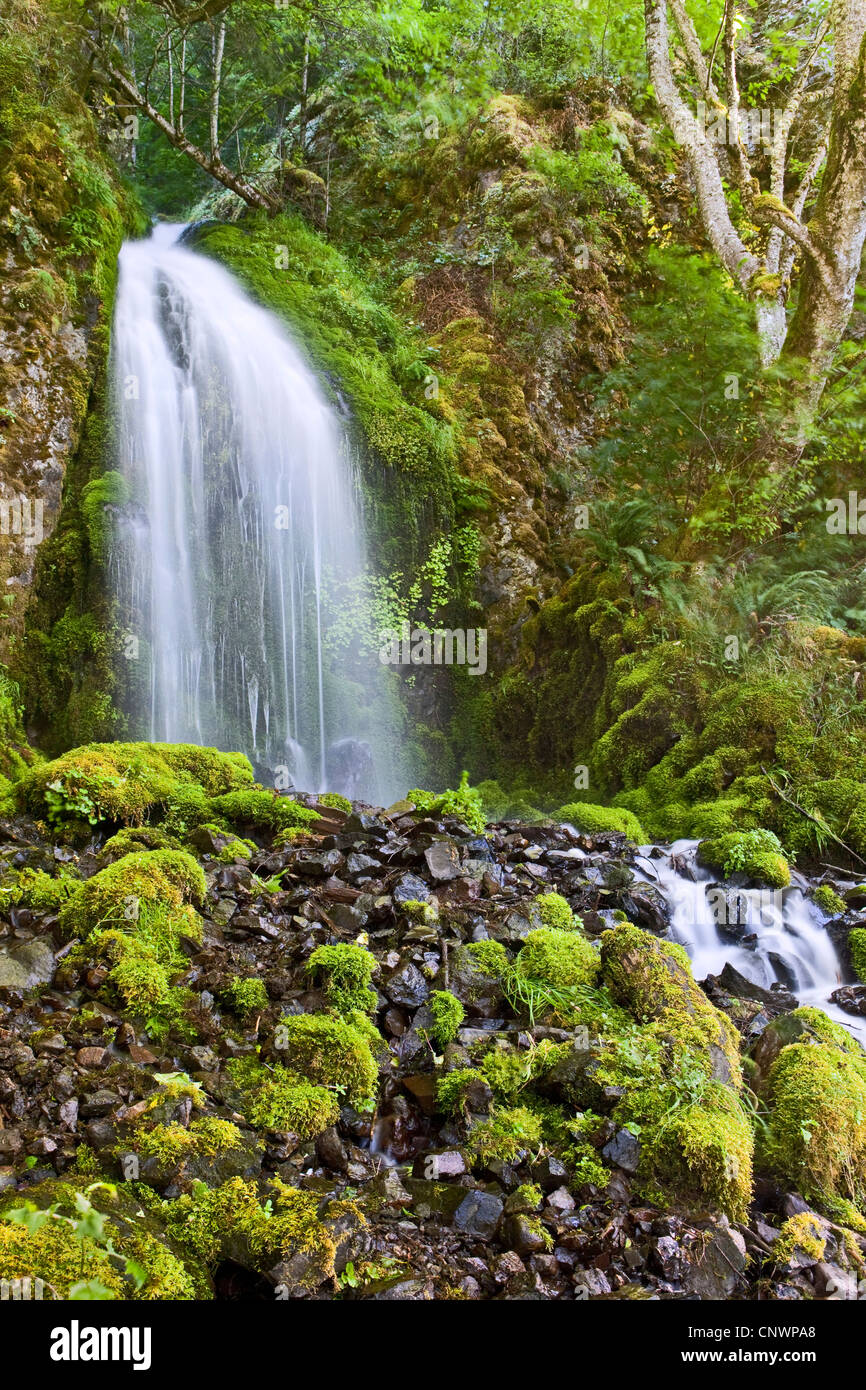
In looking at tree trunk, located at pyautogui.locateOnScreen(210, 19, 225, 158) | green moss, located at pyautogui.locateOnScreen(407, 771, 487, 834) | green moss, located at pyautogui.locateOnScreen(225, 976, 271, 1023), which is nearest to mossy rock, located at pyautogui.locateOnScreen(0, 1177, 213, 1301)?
green moss, located at pyautogui.locateOnScreen(225, 976, 271, 1023)

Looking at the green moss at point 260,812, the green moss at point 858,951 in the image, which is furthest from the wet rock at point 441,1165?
the green moss at point 858,951

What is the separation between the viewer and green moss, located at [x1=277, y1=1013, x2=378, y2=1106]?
3.40 metres

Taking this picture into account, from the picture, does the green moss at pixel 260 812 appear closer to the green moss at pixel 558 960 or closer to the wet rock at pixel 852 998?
the green moss at pixel 558 960

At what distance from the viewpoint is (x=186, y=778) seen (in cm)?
650

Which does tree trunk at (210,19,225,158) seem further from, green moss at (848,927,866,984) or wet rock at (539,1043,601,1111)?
wet rock at (539,1043,601,1111)

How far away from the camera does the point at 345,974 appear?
3918 millimetres

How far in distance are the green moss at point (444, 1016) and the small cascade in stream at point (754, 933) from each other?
2.27m

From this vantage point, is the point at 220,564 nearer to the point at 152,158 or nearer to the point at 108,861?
the point at 108,861

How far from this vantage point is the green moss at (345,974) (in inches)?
150

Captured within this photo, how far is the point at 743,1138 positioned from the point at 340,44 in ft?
58.9

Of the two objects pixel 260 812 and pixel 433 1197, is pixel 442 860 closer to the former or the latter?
pixel 260 812

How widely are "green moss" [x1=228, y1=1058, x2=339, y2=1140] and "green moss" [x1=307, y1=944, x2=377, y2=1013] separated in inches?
18.5

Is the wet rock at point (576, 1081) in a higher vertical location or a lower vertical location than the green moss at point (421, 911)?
lower

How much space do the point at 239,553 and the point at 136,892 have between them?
275 inches
